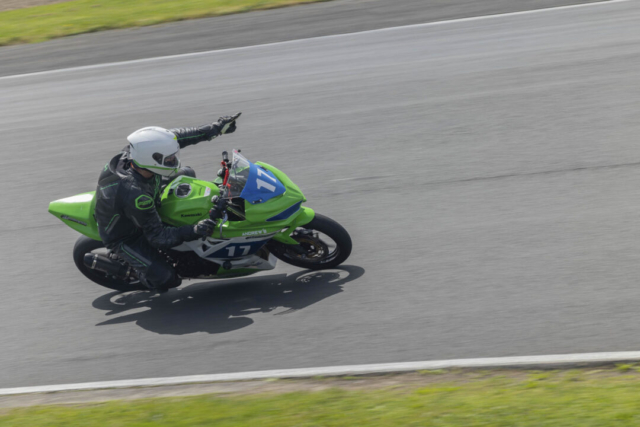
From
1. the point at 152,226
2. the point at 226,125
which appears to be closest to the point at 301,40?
the point at 226,125

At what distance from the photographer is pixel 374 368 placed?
5.35 meters

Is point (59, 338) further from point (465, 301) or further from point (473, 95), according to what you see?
point (473, 95)

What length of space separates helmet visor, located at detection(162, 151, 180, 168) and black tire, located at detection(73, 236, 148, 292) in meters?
1.30

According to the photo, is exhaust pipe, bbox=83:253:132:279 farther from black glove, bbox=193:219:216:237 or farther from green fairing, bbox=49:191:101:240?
black glove, bbox=193:219:216:237

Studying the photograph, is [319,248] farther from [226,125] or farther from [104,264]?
[104,264]

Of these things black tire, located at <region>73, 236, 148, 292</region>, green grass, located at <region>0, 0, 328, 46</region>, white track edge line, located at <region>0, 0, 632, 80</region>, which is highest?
green grass, located at <region>0, 0, 328, 46</region>

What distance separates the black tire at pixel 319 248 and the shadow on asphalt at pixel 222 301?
0.47ft

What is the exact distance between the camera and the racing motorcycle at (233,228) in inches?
245

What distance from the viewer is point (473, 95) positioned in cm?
1061

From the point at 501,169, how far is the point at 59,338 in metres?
5.14

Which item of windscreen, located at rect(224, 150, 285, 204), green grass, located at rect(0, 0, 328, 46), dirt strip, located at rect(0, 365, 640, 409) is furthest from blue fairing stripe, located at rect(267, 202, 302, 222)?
green grass, located at rect(0, 0, 328, 46)

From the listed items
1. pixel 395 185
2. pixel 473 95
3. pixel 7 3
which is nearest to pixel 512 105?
pixel 473 95

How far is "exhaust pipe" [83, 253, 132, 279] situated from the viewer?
677 centimetres

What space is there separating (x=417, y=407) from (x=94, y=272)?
373 cm
